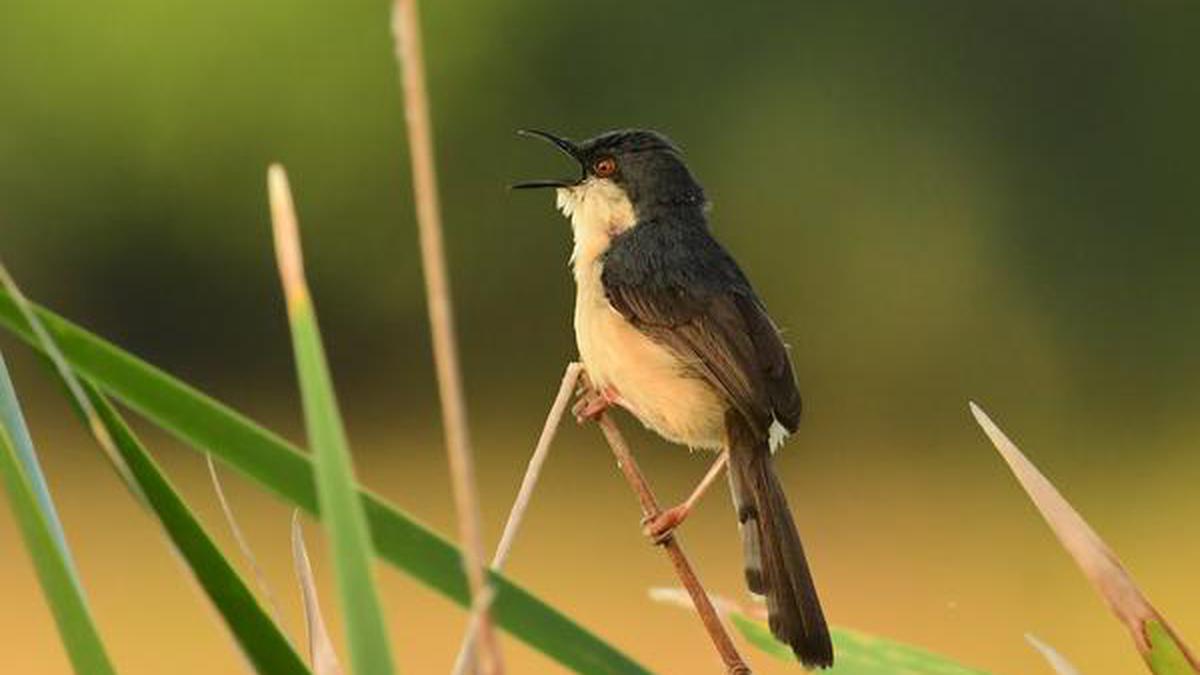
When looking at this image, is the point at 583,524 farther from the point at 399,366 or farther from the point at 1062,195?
the point at 1062,195

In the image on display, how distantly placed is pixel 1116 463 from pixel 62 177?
8.51 m

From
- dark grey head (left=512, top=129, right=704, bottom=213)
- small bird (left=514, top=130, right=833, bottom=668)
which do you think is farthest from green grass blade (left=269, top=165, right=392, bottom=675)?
dark grey head (left=512, top=129, right=704, bottom=213)

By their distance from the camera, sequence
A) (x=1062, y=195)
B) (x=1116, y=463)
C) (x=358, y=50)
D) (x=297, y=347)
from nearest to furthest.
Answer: (x=297, y=347) → (x=358, y=50) → (x=1062, y=195) → (x=1116, y=463)

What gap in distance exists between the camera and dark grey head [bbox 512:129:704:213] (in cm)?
395

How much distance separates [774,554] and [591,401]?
474 millimetres

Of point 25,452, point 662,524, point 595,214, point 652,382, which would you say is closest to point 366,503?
point 25,452

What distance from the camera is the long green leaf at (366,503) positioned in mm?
1471

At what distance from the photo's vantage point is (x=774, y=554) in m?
2.92

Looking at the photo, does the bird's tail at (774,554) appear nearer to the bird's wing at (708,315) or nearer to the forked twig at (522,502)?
the bird's wing at (708,315)

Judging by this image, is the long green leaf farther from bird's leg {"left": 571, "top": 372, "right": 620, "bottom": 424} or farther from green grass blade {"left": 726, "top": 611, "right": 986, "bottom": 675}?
bird's leg {"left": 571, "top": 372, "right": 620, "bottom": 424}

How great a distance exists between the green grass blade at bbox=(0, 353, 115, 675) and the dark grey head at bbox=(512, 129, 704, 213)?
7.88ft

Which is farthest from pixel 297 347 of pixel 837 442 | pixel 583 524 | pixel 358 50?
pixel 837 442

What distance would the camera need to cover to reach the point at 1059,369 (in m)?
19.8

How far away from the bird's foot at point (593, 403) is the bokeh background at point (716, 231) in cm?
1188
